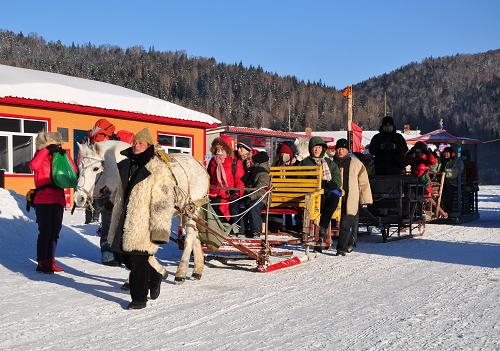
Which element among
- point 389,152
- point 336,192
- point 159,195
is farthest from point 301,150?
point 159,195

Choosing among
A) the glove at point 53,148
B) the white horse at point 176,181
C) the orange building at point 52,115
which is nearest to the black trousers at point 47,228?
the glove at point 53,148

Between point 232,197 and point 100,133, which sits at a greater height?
point 100,133

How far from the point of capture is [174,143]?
2072 centimetres

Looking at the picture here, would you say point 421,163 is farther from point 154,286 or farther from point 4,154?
point 4,154

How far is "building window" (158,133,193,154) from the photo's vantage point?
20219mm

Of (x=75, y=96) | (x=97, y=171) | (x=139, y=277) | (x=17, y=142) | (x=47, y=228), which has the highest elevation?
(x=75, y=96)

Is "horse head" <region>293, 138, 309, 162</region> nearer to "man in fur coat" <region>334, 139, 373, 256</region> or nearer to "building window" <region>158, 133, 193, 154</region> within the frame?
"man in fur coat" <region>334, 139, 373, 256</region>

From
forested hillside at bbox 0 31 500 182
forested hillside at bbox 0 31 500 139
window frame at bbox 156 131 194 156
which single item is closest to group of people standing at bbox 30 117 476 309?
window frame at bbox 156 131 194 156

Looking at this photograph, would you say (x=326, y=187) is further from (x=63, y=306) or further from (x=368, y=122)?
(x=368, y=122)

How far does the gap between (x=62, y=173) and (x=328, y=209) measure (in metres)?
3.98

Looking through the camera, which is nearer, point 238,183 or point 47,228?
point 47,228

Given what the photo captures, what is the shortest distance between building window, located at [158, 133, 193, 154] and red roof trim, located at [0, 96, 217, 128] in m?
0.49

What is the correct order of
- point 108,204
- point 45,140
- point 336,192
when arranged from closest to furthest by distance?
point 108,204 < point 45,140 < point 336,192

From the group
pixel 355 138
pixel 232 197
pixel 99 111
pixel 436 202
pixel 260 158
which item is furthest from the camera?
pixel 355 138
